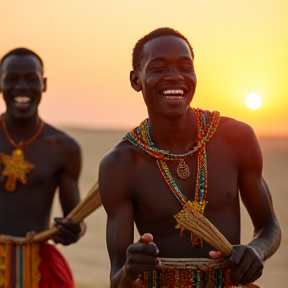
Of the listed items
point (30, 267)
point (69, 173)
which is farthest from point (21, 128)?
point (30, 267)

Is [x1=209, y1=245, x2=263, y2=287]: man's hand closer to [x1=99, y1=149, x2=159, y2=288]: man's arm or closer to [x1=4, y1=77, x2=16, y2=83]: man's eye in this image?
[x1=99, y1=149, x2=159, y2=288]: man's arm

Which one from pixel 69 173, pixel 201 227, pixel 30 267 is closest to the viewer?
pixel 201 227

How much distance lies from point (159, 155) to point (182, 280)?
0.67m

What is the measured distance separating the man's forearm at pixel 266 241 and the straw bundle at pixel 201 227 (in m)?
0.14

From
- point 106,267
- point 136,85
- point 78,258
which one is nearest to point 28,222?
point 136,85

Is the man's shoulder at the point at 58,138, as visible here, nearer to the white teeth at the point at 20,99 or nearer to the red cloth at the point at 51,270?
the white teeth at the point at 20,99

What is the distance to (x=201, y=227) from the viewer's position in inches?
185

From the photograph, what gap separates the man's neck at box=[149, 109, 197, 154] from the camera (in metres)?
5.03

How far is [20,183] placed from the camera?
24.3 ft

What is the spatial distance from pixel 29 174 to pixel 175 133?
2.60 metres

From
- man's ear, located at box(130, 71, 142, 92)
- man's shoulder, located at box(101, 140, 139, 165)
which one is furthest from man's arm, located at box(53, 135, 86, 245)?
man's shoulder, located at box(101, 140, 139, 165)

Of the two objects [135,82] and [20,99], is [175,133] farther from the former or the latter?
[20,99]

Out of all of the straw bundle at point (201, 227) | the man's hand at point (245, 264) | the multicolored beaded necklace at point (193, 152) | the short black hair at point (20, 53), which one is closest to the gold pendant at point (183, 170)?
the multicolored beaded necklace at point (193, 152)

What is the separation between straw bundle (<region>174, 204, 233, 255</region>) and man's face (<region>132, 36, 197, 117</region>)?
1.66 ft
